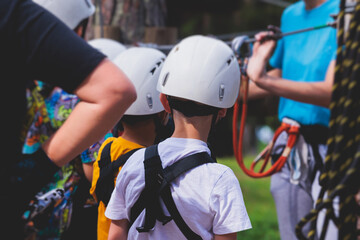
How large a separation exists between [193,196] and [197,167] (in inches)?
4.7

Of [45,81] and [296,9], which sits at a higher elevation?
[45,81]

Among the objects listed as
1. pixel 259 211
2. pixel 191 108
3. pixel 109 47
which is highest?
pixel 191 108

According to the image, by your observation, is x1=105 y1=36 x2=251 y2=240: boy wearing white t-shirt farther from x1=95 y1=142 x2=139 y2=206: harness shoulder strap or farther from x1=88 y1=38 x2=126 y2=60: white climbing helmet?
x1=88 y1=38 x2=126 y2=60: white climbing helmet

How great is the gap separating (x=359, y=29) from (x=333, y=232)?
Result: 174 centimetres

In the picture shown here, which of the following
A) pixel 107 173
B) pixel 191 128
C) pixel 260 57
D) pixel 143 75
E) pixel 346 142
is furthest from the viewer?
pixel 260 57

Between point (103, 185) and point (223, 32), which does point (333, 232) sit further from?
point (223, 32)

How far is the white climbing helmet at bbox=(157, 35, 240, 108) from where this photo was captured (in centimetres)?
225

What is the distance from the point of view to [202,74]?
7.46 feet

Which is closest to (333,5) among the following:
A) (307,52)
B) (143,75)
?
(307,52)

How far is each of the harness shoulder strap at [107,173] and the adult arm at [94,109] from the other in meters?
0.89

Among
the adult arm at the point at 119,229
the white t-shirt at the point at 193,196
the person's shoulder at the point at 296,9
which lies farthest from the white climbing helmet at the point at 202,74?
the person's shoulder at the point at 296,9

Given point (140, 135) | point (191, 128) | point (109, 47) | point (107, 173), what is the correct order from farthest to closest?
point (109, 47) < point (140, 135) < point (107, 173) < point (191, 128)

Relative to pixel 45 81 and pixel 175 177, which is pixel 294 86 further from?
pixel 45 81

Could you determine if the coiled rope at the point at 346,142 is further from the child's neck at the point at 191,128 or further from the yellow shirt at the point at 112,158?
the yellow shirt at the point at 112,158
